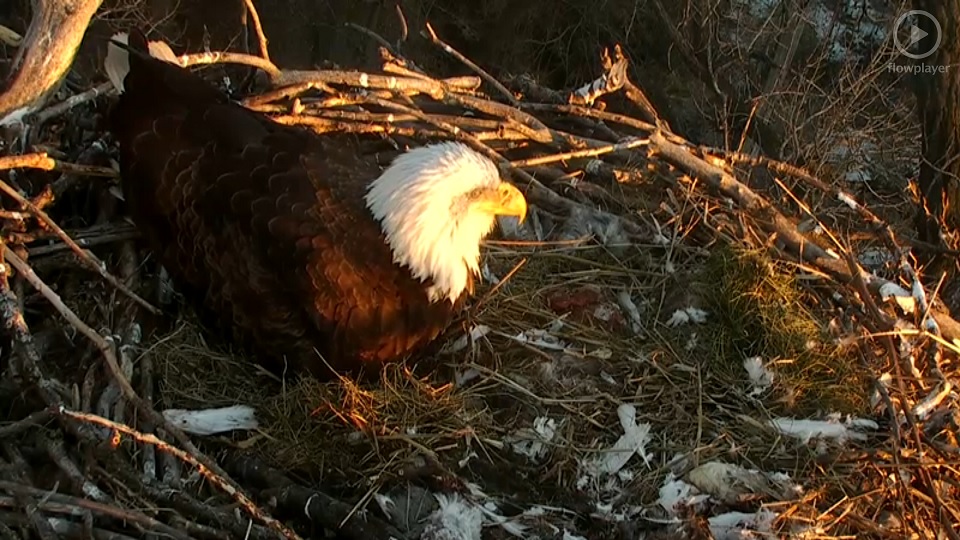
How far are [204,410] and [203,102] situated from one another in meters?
1.07

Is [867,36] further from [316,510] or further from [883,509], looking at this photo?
[316,510]

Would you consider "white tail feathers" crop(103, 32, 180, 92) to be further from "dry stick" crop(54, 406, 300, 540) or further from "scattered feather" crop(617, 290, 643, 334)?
"scattered feather" crop(617, 290, 643, 334)

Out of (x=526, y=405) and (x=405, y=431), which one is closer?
(x=405, y=431)

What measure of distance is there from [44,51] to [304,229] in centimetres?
92

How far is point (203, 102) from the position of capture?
3367 millimetres

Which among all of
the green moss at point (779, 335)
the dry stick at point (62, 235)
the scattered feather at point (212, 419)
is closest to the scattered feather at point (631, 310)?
the green moss at point (779, 335)

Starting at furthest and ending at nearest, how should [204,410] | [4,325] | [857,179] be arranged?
[857,179] < [204,410] < [4,325]

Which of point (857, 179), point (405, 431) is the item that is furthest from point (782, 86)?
point (405, 431)

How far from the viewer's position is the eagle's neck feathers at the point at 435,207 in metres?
3.09

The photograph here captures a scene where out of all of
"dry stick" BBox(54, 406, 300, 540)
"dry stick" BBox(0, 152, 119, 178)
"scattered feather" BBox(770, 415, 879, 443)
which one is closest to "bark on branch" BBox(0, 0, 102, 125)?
"dry stick" BBox(0, 152, 119, 178)

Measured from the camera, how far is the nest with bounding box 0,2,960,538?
2.72m

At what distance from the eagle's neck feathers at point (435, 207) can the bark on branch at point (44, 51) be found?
39.9 inches

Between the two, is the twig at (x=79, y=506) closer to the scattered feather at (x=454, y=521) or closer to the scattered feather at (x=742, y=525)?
the scattered feather at (x=454, y=521)

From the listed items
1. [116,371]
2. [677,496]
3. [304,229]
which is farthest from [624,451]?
[116,371]
